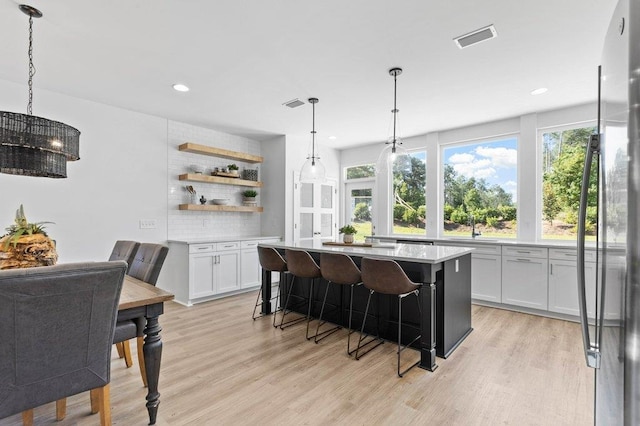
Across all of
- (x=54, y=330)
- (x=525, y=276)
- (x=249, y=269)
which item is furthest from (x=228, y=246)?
(x=525, y=276)

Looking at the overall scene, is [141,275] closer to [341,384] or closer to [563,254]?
[341,384]

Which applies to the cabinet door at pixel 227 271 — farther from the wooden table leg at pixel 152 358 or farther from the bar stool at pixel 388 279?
the wooden table leg at pixel 152 358

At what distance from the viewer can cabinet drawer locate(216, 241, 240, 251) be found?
4.80m

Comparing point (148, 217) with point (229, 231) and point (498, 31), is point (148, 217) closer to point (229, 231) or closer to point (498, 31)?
point (229, 231)

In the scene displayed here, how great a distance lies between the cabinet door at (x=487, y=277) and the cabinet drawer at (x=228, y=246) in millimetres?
3595

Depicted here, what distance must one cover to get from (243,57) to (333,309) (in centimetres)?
282

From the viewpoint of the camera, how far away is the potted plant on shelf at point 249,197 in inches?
230

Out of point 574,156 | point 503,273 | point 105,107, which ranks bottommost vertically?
point 503,273

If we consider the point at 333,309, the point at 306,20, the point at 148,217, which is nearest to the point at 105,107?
the point at 148,217

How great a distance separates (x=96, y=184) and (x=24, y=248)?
2731 millimetres

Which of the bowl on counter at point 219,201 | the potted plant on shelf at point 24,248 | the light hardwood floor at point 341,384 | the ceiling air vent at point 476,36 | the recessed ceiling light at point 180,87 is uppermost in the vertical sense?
the ceiling air vent at point 476,36

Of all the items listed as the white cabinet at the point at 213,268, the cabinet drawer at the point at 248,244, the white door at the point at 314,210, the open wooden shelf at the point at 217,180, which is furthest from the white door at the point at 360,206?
the white cabinet at the point at 213,268

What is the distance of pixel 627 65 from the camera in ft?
2.50

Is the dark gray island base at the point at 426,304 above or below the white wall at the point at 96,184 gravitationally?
below
